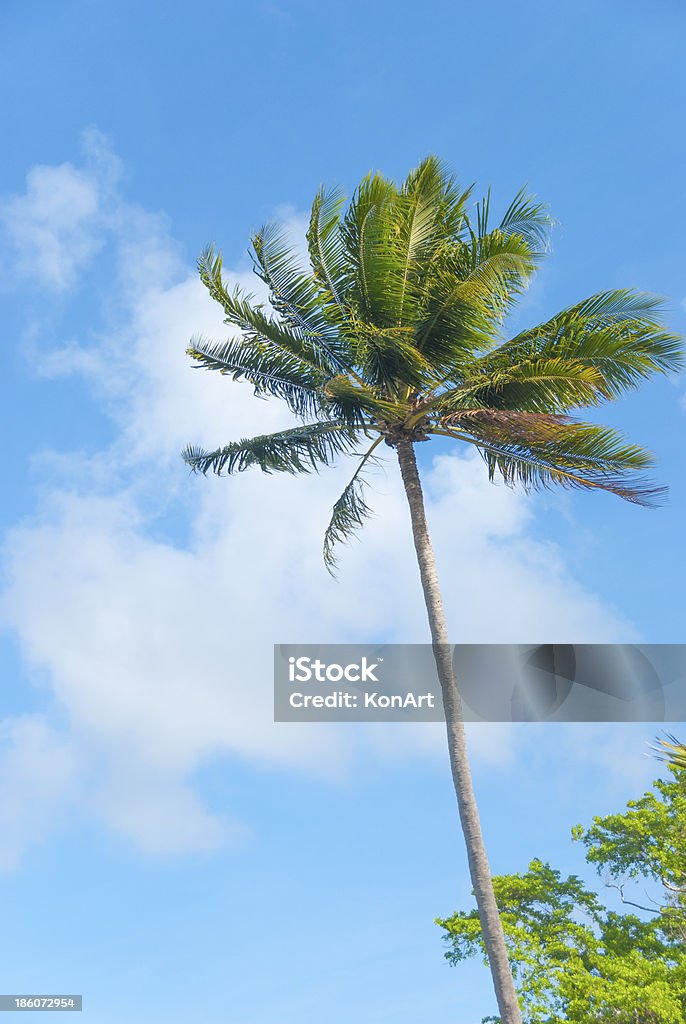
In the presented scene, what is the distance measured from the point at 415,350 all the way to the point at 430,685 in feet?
19.6

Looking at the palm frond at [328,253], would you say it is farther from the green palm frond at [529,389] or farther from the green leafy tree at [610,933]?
the green leafy tree at [610,933]

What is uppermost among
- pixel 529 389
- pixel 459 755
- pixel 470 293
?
pixel 470 293

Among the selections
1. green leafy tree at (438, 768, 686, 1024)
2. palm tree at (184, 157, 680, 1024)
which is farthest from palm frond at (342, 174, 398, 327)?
green leafy tree at (438, 768, 686, 1024)

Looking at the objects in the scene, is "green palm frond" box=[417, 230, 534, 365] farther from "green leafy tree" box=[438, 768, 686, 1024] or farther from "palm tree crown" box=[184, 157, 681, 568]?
"green leafy tree" box=[438, 768, 686, 1024]

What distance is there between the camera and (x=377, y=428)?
1465 centimetres

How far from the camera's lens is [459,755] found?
40.5 ft

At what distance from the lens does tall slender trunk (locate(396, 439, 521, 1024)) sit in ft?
36.5

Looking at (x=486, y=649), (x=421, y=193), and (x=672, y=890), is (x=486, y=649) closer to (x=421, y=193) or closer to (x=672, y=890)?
(x=421, y=193)

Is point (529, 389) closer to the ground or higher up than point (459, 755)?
higher up

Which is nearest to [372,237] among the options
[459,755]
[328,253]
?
[328,253]

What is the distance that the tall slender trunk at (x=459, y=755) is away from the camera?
438 inches

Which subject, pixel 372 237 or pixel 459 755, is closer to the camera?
pixel 459 755

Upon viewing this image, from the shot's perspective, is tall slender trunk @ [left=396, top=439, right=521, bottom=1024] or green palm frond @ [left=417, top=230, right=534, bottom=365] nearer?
tall slender trunk @ [left=396, top=439, right=521, bottom=1024]

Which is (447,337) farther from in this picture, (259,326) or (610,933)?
(610,933)
